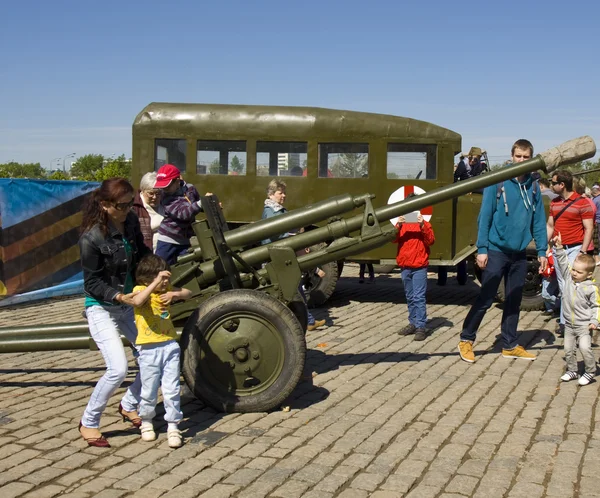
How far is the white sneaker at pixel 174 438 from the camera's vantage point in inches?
197

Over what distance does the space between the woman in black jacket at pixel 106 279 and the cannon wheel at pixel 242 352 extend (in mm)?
672

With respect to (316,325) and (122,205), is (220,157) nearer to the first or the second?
(316,325)

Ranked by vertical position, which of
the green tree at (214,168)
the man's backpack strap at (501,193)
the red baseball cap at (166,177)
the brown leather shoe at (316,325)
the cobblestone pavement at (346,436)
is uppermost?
the green tree at (214,168)

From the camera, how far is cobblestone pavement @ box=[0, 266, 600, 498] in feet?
14.4

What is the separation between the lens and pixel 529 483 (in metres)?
4.41

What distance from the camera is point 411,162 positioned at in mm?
11555

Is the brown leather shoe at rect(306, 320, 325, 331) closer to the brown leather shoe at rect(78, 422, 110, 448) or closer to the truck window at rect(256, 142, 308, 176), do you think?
the truck window at rect(256, 142, 308, 176)

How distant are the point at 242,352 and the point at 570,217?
4752 millimetres

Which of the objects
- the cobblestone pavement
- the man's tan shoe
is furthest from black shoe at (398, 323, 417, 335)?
the man's tan shoe

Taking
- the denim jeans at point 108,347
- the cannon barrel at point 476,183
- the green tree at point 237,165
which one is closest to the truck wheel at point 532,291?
the green tree at point 237,165

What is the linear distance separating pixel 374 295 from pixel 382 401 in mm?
6352

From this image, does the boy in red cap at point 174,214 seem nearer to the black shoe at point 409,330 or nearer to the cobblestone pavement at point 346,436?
→ the cobblestone pavement at point 346,436

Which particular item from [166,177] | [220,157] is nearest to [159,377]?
[166,177]

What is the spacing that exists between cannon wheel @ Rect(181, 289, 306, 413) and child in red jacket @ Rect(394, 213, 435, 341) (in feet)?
10.7
